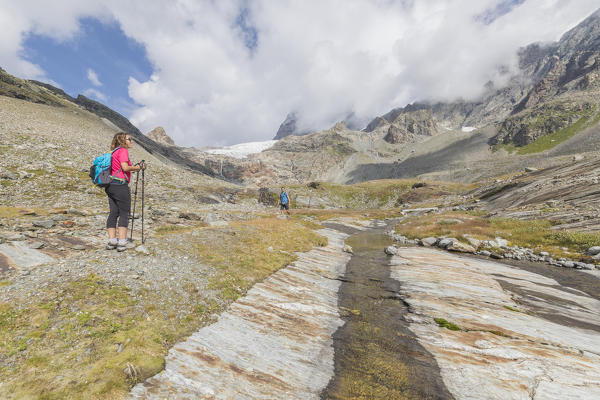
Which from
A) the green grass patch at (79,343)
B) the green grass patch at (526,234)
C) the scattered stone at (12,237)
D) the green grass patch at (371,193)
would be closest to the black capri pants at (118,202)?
the green grass patch at (79,343)

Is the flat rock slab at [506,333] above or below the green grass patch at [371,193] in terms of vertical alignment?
below

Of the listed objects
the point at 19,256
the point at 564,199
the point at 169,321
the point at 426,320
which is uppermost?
the point at 564,199

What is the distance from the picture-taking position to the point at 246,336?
24.7 ft

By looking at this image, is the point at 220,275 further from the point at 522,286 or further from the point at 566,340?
the point at 522,286

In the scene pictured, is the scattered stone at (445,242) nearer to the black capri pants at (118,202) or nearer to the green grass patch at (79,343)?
the green grass patch at (79,343)

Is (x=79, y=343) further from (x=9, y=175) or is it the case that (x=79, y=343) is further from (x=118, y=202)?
(x=9, y=175)

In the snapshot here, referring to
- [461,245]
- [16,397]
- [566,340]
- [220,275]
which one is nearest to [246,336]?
[220,275]

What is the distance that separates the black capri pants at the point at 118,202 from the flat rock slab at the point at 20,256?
2300 mm

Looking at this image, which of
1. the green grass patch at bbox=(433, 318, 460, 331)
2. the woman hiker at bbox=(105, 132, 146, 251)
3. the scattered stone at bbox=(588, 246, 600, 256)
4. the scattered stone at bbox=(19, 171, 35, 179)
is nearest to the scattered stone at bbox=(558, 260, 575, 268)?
the scattered stone at bbox=(588, 246, 600, 256)

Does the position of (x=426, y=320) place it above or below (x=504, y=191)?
below

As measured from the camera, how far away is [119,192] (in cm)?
1029

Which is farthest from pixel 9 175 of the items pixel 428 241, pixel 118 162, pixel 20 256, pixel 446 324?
pixel 428 241

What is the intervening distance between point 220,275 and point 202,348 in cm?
458

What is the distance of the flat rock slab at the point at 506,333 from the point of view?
6.23 m
